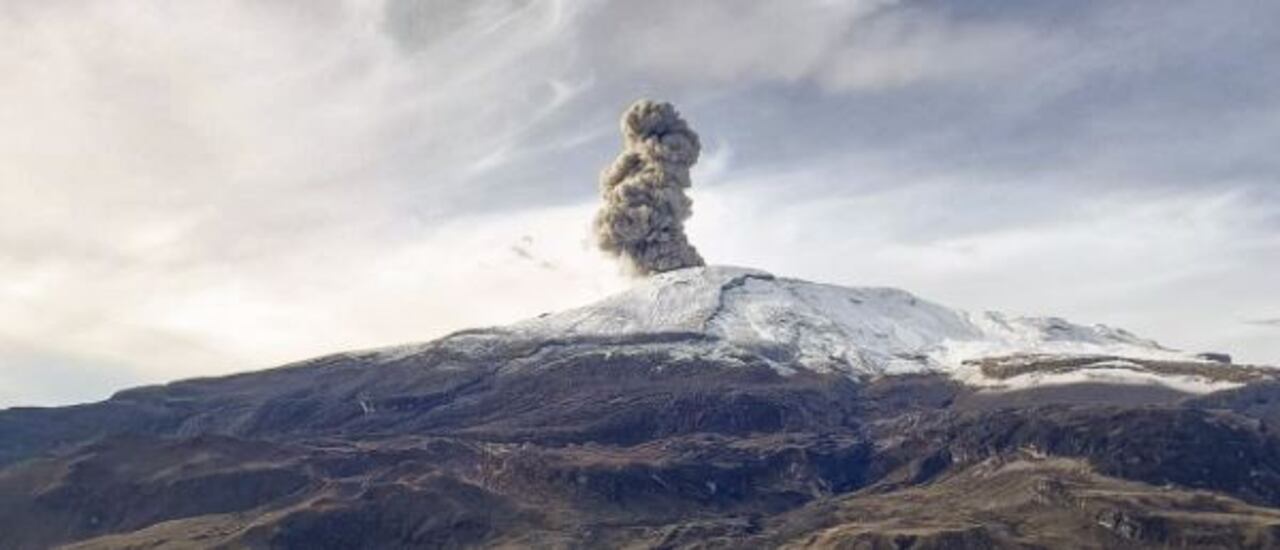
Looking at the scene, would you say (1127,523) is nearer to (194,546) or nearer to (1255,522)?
(1255,522)

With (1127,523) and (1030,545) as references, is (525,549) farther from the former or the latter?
(1127,523)

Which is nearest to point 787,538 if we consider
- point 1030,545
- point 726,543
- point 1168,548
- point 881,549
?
point 726,543

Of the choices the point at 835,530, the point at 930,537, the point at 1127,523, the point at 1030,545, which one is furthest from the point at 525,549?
the point at 1127,523

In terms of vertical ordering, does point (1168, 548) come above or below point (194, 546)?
below

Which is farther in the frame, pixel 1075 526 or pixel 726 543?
pixel 726 543

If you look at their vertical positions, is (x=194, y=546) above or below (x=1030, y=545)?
above

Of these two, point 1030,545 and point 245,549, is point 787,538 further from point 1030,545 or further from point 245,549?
point 245,549

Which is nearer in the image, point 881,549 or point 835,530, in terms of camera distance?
point 881,549

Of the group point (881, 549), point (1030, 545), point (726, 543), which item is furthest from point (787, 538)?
point (1030, 545)
